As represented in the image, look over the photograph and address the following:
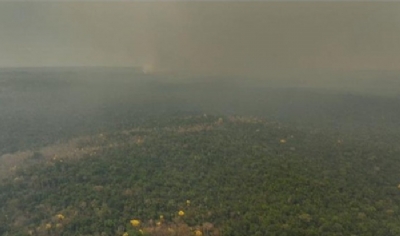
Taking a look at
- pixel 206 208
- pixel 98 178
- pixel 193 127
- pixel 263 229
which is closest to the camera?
pixel 263 229

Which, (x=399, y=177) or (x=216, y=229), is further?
(x=399, y=177)

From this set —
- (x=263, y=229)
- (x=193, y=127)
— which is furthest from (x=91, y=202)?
(x=193, y=127)

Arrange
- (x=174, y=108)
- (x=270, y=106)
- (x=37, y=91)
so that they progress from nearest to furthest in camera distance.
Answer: (x=174, y=108) → (x=270, y=106) → (x=37, y=91)

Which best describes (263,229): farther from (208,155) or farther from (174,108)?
(174,108)

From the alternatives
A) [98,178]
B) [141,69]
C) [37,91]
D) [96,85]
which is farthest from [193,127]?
[141,69]

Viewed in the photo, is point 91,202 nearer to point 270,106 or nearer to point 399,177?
point 399,177

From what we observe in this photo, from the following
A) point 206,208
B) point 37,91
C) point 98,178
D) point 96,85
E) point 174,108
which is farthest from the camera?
point 96,85
